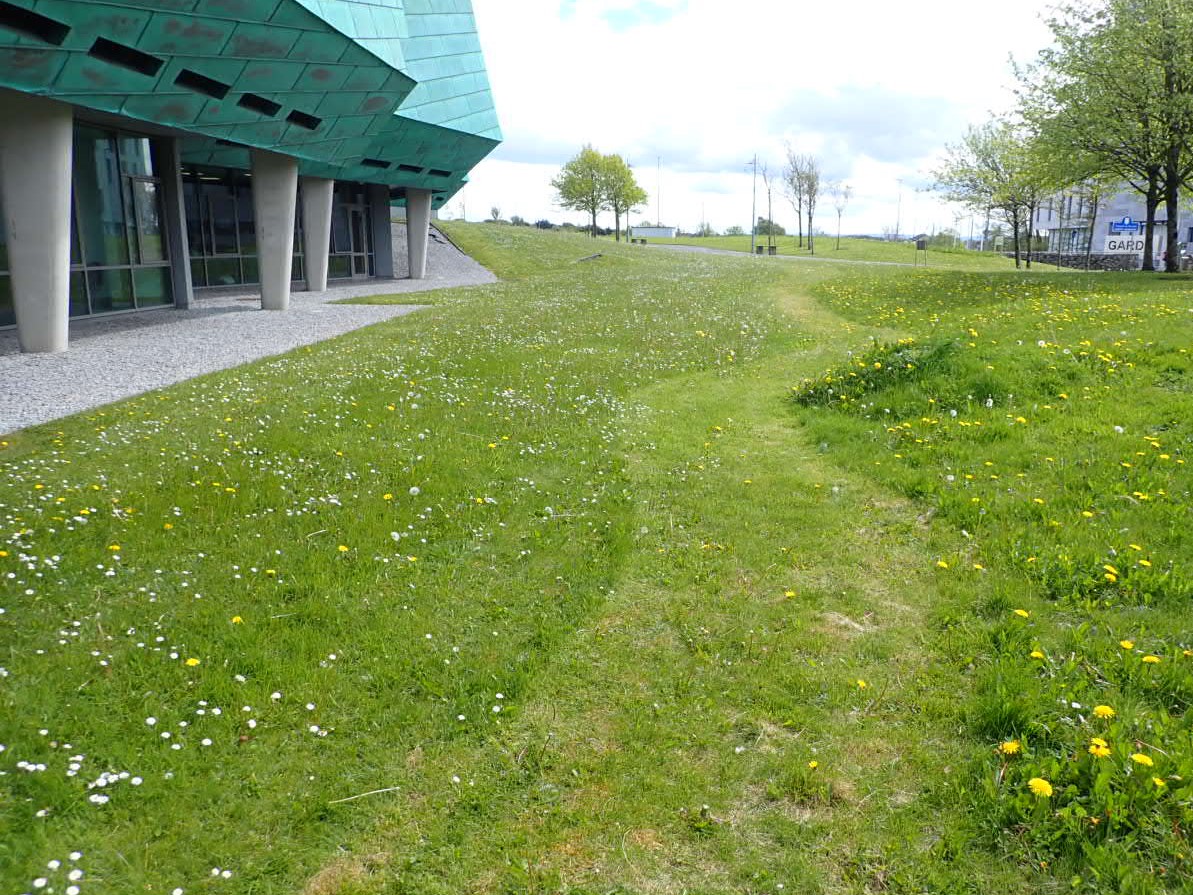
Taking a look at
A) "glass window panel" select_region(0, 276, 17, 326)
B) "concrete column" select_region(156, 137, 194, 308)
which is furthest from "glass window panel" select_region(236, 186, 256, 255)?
"glass window panel" select_region(0, 276, 17, 326)

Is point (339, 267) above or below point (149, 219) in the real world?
below

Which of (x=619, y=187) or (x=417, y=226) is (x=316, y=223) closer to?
(x=417, y=226)

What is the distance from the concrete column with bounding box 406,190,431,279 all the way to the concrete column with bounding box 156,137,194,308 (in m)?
14.6

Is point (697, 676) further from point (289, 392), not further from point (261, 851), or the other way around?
point (289, 392)

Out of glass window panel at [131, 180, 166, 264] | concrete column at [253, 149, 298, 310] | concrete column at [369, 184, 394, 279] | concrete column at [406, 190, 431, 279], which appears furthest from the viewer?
concrete column at [369, 184, 394, 279]

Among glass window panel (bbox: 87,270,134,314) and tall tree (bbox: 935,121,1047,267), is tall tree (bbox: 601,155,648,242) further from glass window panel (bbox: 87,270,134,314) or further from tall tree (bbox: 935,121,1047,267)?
glass window panel (bbox: 87,270,134,314)

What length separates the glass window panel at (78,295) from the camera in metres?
21.0

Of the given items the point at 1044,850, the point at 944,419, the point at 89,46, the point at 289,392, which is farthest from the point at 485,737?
the point at 89,46

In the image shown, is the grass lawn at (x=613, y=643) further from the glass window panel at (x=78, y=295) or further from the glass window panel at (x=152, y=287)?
the glass window panel at (x=152, y=287)

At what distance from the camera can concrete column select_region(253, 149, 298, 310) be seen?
2405 centimetres

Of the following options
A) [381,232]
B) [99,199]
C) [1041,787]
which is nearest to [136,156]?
[99,199]

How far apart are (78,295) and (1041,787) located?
24180 mm

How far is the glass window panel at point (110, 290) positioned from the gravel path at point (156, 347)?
41 centimetres

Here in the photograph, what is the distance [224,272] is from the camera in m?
31.7
